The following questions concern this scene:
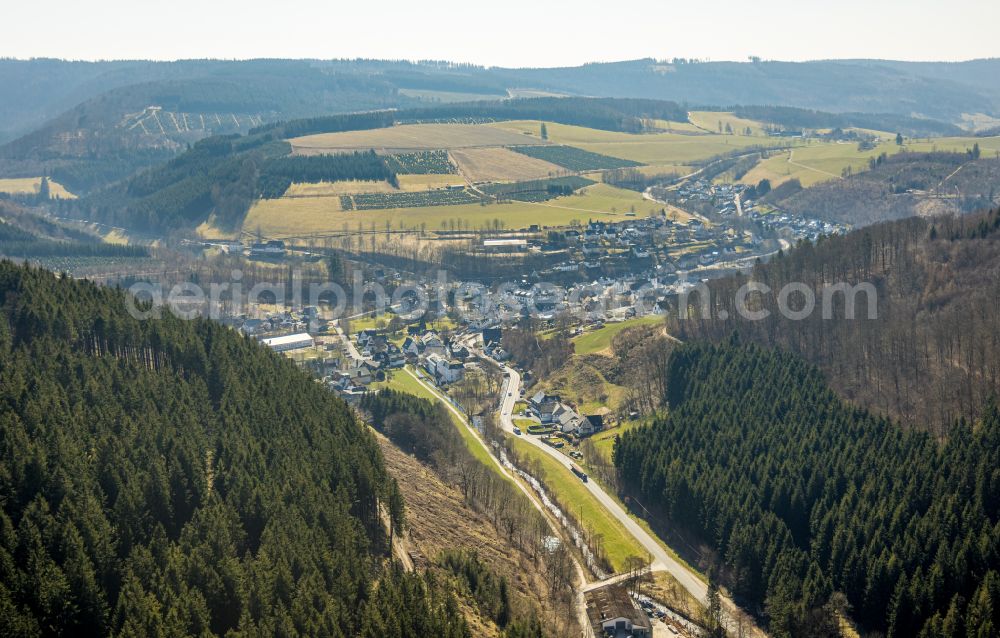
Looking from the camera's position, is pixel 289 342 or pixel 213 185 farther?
pixel 213 185

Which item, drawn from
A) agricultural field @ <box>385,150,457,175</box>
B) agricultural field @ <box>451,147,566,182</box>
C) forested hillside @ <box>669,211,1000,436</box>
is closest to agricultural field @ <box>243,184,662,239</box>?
agricultural field @ <box>451,147,566,182</box>

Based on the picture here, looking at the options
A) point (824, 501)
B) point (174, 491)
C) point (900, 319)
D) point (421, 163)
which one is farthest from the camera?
point (421, 163)

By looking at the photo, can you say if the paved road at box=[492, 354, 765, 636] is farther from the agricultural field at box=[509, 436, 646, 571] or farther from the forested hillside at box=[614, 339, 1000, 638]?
the forested hillside at box=[614, 339, 1000, 638]

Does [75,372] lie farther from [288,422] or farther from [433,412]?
[433,412]

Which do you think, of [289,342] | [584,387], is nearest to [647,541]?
[584,387]

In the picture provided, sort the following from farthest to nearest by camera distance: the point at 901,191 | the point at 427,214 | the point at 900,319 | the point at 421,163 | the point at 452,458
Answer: the point at 421,163
the point at 901,191
the point at 427,214
the point at 900,319
the point at 452,458

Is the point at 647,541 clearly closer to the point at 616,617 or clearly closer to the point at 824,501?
the point at 824,501

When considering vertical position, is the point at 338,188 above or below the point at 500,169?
below
